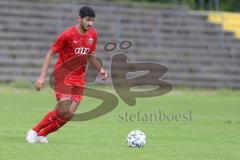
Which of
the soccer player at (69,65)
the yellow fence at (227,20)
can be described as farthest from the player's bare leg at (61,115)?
the yellow fence at (227,20)

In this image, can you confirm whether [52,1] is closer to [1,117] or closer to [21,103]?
[21,103]

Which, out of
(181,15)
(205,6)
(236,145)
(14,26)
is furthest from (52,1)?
(236,145)

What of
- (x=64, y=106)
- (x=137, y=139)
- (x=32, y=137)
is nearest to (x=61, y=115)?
(x=64, y=106)

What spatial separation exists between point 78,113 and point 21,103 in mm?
3536

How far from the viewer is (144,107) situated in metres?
21.4

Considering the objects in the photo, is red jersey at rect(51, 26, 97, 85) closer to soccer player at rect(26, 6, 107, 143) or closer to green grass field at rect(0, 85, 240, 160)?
soccer player at rect(26, 6, 107, 143)

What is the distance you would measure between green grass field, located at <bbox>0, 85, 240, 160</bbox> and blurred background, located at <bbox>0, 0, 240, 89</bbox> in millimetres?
4315

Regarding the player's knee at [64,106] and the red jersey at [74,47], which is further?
the red jersey at [74,47]

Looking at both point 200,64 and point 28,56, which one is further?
point 200,64

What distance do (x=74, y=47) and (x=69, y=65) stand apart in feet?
1.06

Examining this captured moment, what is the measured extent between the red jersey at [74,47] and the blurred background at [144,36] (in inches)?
659

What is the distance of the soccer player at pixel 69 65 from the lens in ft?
38.4

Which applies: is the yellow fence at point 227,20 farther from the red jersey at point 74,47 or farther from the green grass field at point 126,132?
the red jersey at point 74,47

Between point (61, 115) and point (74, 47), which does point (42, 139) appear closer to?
point (61, 115)
